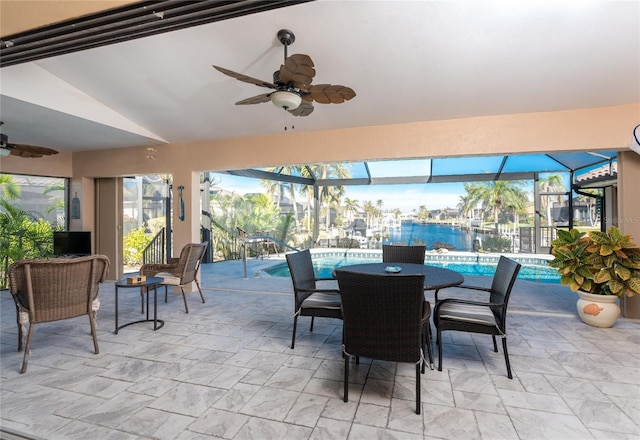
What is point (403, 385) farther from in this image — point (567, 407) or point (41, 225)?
point (41, 225)

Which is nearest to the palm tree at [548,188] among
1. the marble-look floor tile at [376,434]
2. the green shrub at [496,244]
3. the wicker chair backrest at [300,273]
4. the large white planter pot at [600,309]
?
the green shrub at [496,244]

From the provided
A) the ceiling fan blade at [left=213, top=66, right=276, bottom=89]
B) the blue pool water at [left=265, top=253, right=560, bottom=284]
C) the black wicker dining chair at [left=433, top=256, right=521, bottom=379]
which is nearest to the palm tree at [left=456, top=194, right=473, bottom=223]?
the blue pool water at [left=265, top=253, right=560, bottom=284]

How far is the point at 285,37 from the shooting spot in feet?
9.40

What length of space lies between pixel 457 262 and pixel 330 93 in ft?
25.5

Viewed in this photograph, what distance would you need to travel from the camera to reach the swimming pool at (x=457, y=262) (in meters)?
7.84

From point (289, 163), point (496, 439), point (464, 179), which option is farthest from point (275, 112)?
point (464, 179)

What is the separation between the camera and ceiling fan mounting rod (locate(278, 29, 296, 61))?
2838 mm

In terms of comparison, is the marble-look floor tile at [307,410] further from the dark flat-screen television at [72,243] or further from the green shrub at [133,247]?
the green shrub at [133,247]

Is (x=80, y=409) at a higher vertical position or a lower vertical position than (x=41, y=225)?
lower

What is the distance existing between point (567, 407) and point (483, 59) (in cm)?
297

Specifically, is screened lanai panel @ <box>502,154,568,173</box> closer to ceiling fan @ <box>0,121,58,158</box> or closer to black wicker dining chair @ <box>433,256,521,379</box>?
black wicker dining chair @ <box>433,256,521,379</box>

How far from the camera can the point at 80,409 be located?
2152 millimetres

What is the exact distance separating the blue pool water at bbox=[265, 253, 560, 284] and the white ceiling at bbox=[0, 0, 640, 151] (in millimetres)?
4848

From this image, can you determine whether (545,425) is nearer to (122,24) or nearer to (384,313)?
(384,313)
